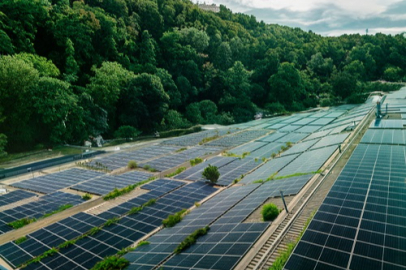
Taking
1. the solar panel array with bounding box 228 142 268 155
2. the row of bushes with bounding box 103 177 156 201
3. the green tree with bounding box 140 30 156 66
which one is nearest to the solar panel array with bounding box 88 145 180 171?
the row of bushes with bounding box 103 177 156 201

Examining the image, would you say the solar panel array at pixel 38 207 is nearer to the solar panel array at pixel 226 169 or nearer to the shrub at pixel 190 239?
the solar panel array at pixel 226 169

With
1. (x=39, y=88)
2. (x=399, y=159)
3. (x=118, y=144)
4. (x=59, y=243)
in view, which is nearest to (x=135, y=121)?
(x=118, y=144)

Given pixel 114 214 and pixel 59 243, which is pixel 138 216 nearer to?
pixel 114 214

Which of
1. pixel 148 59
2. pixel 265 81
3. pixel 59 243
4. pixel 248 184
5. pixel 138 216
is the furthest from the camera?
pixel 265 81

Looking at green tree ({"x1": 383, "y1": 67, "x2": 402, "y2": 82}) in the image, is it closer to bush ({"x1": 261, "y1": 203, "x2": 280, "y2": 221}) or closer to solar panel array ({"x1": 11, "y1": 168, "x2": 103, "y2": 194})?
bush ({"x1": 261, "y1": 203, "x2": 280, "y2": 221})

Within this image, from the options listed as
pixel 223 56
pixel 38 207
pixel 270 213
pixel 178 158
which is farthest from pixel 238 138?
pixel 223 56
